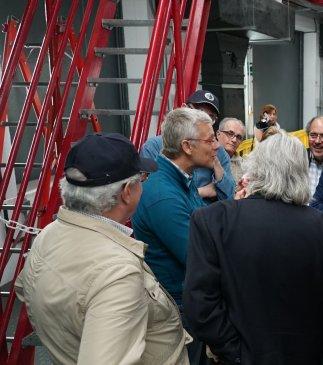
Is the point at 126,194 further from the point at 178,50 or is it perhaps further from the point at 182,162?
the point at 178,50

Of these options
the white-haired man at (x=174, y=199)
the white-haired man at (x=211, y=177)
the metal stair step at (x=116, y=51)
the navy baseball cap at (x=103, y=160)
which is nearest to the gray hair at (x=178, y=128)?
the white-haired man at (x=174, y=199)

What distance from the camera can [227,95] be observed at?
21.1 ft

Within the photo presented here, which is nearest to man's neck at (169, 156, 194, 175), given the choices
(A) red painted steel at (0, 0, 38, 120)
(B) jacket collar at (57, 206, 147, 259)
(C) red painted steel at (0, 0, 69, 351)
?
(B) jacket collar at (57, 206, 147, 259)

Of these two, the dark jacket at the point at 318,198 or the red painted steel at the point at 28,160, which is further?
the dark jacket at the point at 318,198

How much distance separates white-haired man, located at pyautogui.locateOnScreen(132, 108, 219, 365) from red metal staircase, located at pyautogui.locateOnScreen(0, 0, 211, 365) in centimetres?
57

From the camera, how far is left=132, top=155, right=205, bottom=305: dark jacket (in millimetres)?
1994

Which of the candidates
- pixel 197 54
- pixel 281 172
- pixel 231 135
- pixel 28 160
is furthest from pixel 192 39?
pixel 281 172

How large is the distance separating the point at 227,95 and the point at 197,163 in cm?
440

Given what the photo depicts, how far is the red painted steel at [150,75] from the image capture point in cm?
273

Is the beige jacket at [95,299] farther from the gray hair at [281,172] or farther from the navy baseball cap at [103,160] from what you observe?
the gray hair at [281,172]

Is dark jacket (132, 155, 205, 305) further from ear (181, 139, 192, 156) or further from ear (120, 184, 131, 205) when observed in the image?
ear (120, 184, 131, 205)

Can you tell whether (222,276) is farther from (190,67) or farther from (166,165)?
(190,67)

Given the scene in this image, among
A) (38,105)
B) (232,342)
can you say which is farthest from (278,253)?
(38,105)

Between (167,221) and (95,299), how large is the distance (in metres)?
0.82
